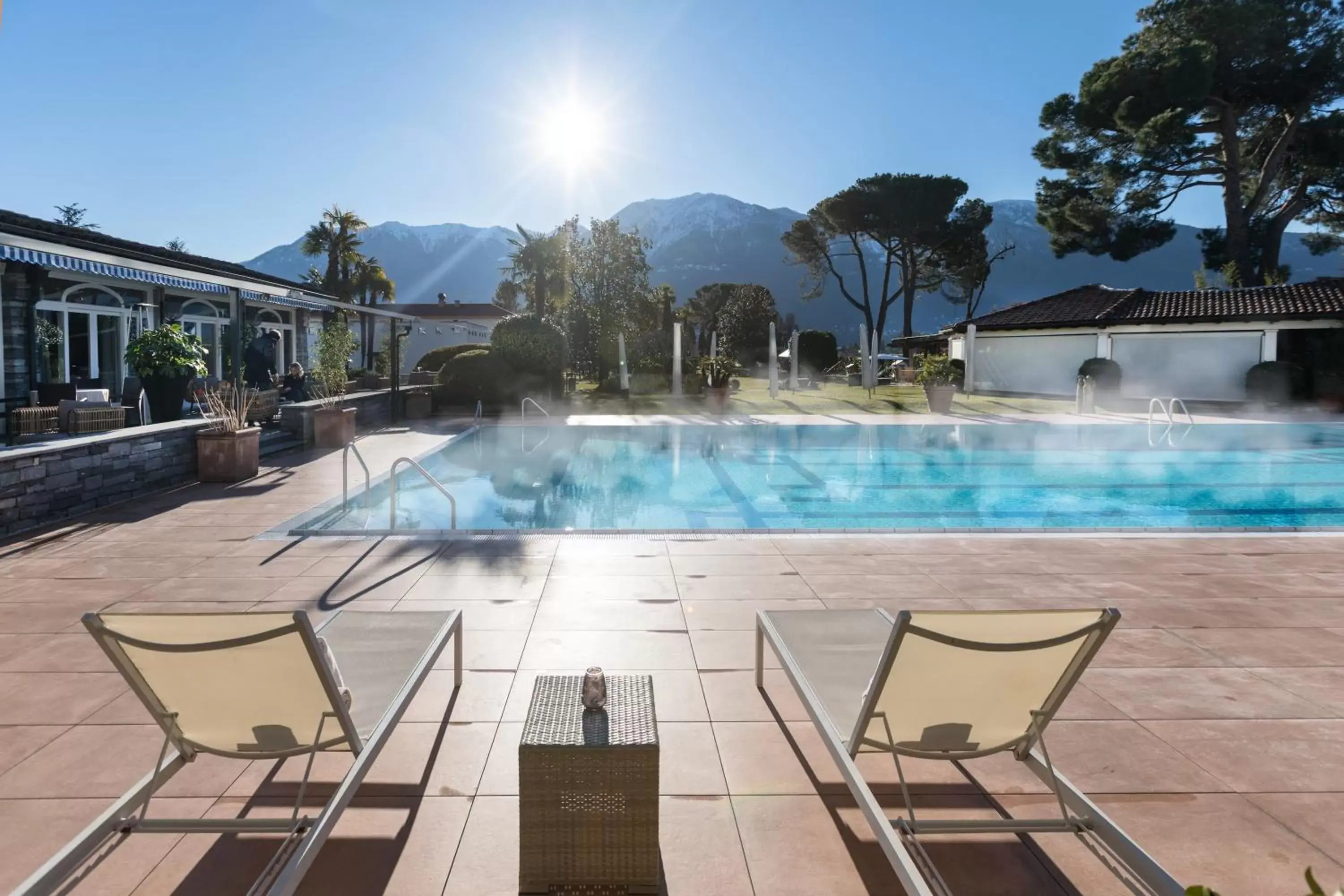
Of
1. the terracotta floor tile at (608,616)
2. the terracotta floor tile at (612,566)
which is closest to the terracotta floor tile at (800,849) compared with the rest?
the terracotta floor tile at (608,616)

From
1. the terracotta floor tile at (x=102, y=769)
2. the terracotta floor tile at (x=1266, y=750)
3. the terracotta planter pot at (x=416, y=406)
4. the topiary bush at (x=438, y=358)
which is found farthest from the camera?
the topiary bush at (x=438, y=358)

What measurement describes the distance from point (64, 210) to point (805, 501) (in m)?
65.1

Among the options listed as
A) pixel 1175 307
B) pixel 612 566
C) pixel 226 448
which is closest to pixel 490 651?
pixel 612 566

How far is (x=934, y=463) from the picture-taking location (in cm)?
1437

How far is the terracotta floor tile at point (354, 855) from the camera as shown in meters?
2.41

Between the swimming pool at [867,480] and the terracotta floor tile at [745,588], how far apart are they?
4.99ft

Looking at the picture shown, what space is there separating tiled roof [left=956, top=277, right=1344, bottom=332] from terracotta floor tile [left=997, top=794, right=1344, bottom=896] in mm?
26826

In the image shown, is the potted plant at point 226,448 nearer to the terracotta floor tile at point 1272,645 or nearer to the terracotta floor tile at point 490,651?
the terracotta floor tile at point 490,651

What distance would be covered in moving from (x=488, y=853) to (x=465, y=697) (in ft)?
4.22

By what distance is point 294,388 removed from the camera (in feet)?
55.1

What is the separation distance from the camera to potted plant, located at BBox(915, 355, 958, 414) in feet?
67.3

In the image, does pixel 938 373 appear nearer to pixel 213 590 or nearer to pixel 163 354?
pixel 163 354

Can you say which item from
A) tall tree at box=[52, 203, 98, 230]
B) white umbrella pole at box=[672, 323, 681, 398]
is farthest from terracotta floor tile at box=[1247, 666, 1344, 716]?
tall tree at box=[52, 203, 98, 230]

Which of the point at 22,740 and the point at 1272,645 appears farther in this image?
the point at 1272,645
